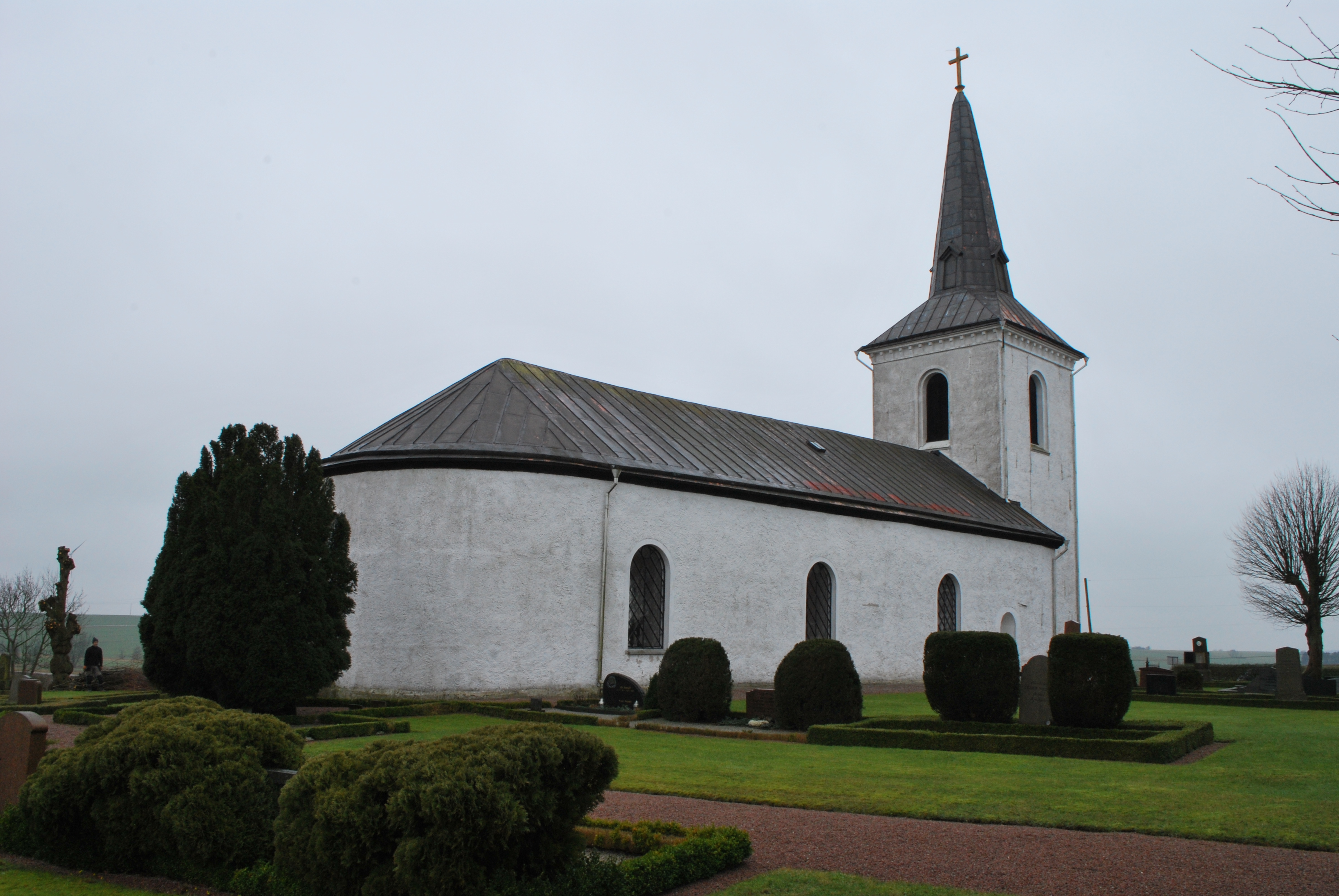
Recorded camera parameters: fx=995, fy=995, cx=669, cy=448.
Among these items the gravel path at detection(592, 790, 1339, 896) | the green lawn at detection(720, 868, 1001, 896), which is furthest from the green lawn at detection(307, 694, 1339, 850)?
the green lawn at detection(720, 868, 1001, 896)

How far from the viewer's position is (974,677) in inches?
528

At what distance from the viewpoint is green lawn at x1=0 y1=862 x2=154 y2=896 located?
19.0ft

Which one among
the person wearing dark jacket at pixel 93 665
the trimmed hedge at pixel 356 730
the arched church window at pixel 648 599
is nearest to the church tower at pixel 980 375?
the arched church window at pixel 648 599

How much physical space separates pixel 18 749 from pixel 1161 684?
2248 centimetres

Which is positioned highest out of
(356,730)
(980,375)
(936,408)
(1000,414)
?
(980,375)

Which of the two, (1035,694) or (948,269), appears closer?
(1035,694)

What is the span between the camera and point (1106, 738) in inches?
483

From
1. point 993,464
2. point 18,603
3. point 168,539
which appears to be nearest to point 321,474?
point 168,539

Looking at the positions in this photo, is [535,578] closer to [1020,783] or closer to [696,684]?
[696,684]

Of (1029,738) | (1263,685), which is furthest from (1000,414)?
(1029,738)

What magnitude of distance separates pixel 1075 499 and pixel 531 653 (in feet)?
69.2

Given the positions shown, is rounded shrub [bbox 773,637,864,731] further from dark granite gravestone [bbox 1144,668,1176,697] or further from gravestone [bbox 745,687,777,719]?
dark granite gravestone [bbox 1144,668,1176,697]

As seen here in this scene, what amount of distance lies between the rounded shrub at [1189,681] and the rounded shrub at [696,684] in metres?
17.1

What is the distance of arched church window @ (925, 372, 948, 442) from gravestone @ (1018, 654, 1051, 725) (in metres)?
16.9
